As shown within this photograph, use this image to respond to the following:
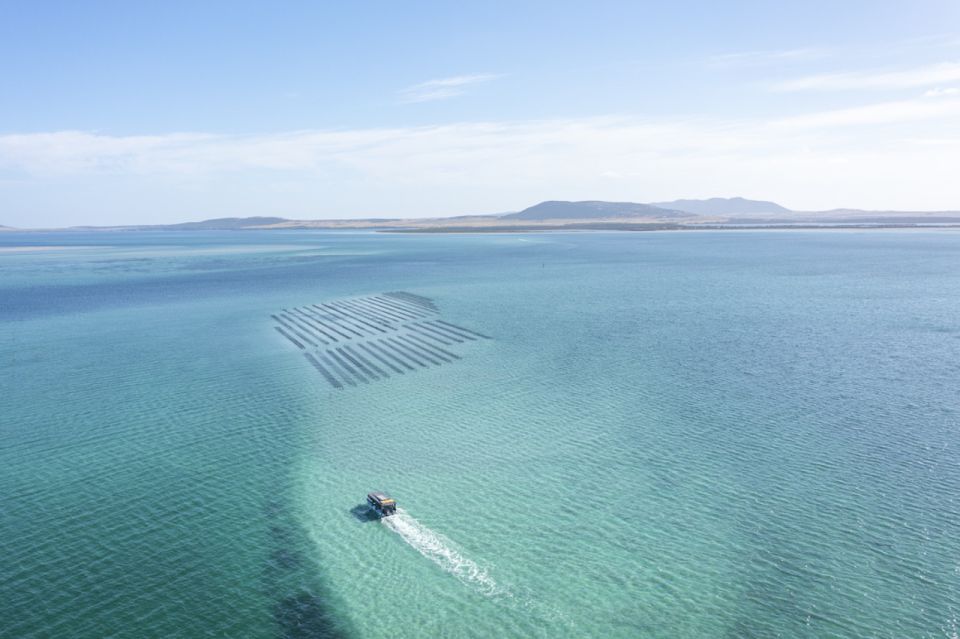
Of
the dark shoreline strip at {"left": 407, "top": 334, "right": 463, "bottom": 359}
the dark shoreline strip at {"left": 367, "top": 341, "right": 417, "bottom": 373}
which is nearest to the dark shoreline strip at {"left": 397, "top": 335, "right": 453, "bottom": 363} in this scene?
the dark shoreline strip at {"left": 407, "top": 334, "right": 463, "bottom": 359}

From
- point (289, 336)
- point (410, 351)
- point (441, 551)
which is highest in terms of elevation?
point (289, 336)

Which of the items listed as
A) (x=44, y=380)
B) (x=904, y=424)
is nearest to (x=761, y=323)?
(x=904, y=424)

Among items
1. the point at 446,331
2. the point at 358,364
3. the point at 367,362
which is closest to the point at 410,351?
the point at 367,362

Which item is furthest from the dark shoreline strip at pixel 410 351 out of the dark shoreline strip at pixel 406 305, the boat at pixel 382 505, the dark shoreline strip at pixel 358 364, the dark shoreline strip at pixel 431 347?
the boat at pixel 382 505

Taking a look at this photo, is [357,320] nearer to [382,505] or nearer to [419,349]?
[419,349]

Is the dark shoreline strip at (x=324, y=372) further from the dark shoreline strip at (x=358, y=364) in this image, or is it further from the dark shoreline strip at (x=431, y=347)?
the dark shoreline strip at (x=431, y=347)

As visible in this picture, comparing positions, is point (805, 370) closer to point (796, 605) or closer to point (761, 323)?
point (761, 323)

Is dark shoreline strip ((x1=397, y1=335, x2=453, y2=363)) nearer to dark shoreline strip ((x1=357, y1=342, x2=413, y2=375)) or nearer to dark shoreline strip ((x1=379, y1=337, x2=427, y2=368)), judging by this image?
dark shoreline strip ((x1=379, y1=337, x2=427, y2=368))
